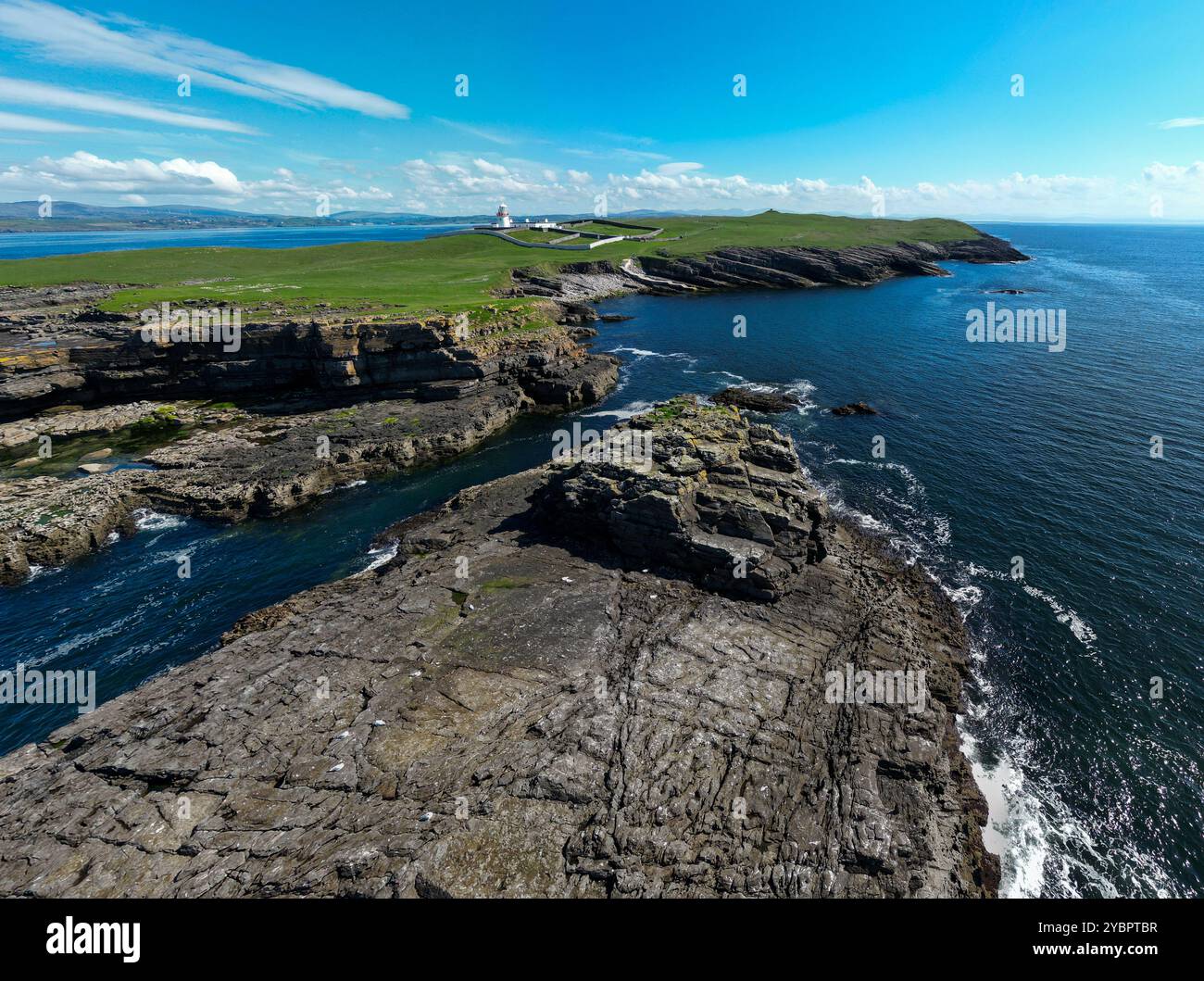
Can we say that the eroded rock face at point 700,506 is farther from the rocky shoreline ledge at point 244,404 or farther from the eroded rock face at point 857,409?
the eroded rock face at point 857,409

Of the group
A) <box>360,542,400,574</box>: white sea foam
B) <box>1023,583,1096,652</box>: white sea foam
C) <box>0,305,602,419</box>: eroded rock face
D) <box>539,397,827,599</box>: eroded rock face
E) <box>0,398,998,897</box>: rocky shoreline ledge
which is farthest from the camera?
<box>0,305,602,419</box>: eroded rock face

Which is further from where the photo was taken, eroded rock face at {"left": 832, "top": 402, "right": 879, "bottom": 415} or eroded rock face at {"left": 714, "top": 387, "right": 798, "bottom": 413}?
eroded rock face at {"left": 714, "top": 387, "right": 798, "bottom": 413}

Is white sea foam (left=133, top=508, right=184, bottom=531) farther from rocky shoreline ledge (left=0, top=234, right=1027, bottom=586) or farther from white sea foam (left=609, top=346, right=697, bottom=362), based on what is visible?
white sea foam (left=609, top=346, right=697, bottom=362)

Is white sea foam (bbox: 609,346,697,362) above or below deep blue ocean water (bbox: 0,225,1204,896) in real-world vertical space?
above

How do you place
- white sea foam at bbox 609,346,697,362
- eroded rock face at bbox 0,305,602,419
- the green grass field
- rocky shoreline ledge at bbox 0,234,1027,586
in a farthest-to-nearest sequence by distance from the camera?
white sea foam at bbox 609,346,697,362 → the green grass field → eroded rock face at bbox 0,305,602,419 → rocky shoreline ledge at bbox 0,234,1027,586

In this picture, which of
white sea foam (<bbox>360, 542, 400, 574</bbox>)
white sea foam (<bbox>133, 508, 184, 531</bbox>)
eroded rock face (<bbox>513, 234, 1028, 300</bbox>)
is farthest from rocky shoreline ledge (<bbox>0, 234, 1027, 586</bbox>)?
eroded rock face (<bbox>513, 234, 1028, 300</bbox>)
